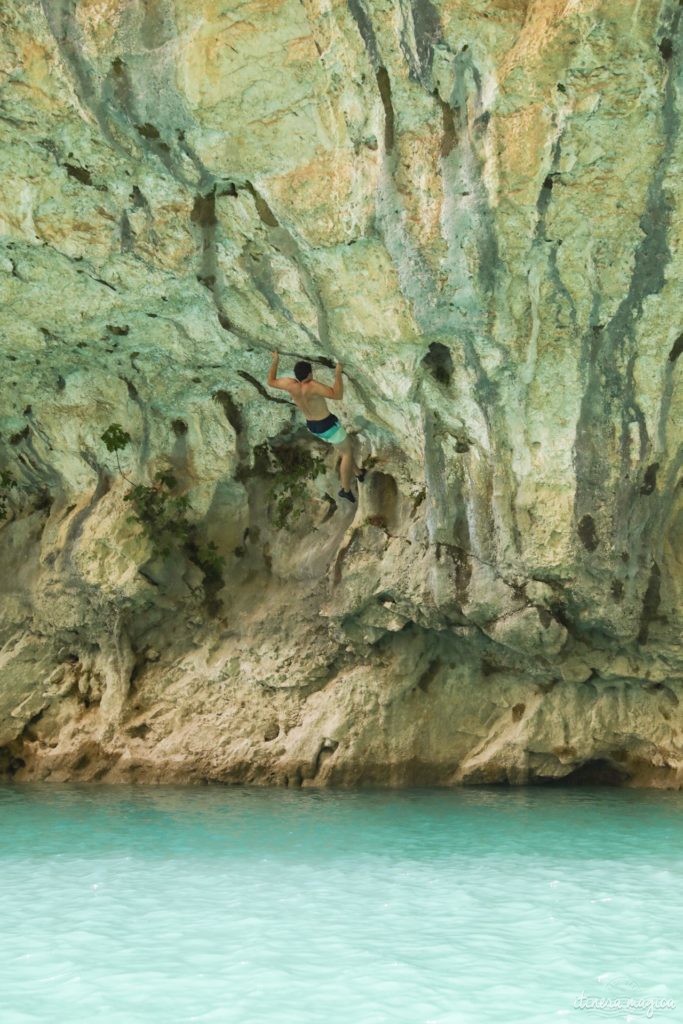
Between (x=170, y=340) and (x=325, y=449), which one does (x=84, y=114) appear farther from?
(x=325, y=449)

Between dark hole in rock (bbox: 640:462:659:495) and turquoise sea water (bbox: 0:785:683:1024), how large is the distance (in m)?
2.64

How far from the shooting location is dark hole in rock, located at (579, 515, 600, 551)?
9.31m

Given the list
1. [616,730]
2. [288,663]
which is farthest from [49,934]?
[616,730]

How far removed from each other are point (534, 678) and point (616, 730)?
863mm

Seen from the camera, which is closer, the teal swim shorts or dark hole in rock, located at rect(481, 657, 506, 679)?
the teal swim shorts

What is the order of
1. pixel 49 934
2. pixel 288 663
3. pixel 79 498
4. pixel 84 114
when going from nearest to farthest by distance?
pixel 49 934, pixel 84 114, pixel 288 663, pixel 79 498

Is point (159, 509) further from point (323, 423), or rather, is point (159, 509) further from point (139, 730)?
point (323, 423)

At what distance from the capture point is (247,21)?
8.34m

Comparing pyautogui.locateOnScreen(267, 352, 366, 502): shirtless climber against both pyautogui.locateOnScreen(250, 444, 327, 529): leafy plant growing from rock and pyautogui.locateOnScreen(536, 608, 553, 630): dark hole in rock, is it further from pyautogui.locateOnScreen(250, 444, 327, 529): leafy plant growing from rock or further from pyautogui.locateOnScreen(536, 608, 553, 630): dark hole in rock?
pyautogui.locateOnScreen(536, 608, 553, 630): dark hole in rock

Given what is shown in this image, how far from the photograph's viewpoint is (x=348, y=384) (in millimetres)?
10195

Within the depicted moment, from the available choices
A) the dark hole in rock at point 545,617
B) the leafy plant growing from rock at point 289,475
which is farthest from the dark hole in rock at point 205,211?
the dark hole in rock at point 545,617

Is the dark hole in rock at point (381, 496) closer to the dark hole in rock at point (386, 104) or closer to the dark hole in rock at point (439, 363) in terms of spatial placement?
the dark hole in rock at point (439, 363)

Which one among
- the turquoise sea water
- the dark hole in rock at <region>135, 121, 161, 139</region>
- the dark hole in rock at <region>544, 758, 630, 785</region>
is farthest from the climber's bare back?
the dark hole in rock at <region>544, 758, 630, 785</region>

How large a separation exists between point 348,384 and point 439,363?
3.60ft
